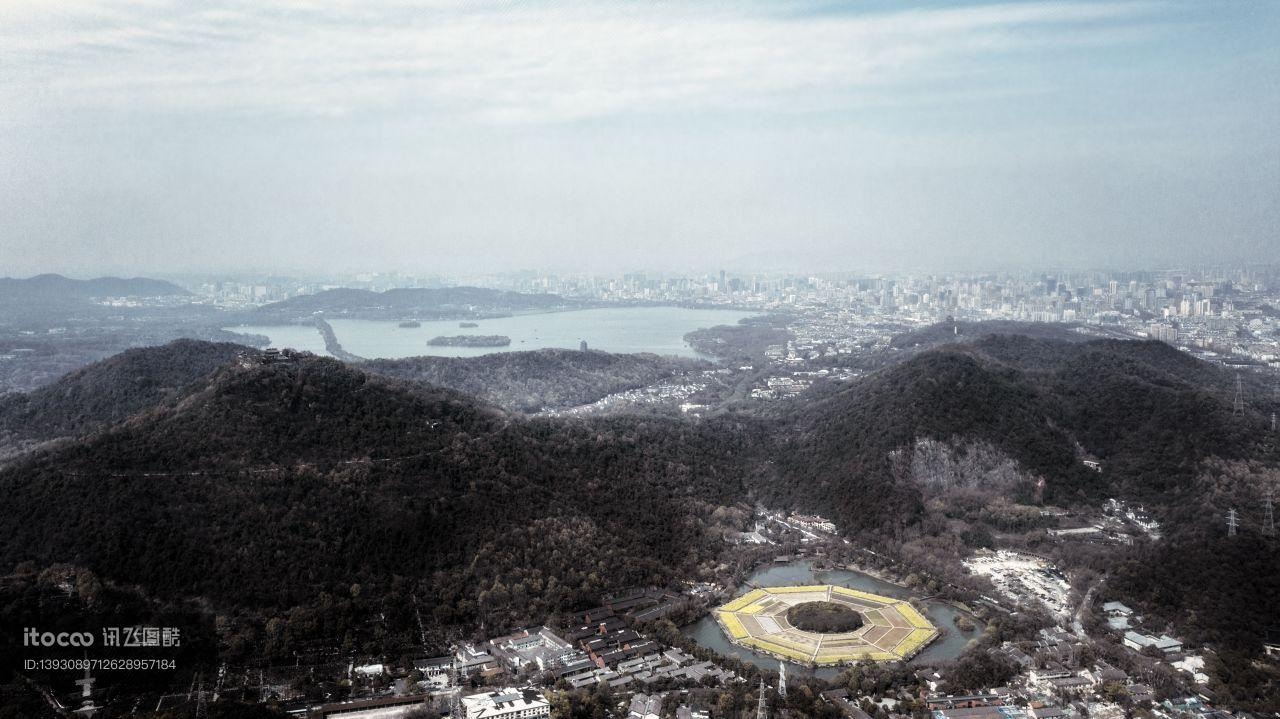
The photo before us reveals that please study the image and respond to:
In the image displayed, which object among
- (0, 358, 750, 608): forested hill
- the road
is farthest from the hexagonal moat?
the road

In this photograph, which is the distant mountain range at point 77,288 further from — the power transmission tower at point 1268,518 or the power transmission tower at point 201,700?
the power transmission tower at point 1268,518

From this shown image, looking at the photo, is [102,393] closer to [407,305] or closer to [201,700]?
[201,700]

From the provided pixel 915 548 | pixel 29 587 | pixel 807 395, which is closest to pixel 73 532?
pixel 29 587

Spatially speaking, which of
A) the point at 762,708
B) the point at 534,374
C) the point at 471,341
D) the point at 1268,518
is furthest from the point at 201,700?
the point at 471,341

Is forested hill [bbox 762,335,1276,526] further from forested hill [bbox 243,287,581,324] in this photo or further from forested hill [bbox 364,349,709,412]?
forested hill [bbox 243,287,581,324]

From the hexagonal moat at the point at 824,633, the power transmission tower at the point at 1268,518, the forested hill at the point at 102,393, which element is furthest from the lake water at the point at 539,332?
the power transmission tower at the point at 1268,518

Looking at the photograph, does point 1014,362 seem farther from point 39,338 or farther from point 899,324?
point 39,338
